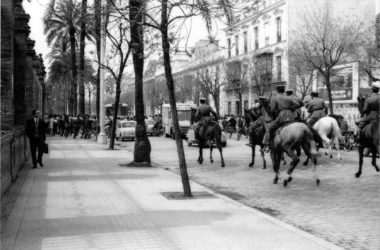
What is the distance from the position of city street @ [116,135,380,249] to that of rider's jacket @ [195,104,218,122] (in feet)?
5.02

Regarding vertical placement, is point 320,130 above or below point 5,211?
above

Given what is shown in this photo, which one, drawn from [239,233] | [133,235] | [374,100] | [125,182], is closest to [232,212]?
[239,233]

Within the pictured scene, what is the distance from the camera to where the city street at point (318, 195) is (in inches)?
287

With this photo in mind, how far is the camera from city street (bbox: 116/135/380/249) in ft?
23.9

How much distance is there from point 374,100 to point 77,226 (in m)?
8.43

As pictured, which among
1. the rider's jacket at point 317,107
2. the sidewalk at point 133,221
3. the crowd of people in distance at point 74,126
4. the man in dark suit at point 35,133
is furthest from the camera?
the crowd of people in distance at point 74,126

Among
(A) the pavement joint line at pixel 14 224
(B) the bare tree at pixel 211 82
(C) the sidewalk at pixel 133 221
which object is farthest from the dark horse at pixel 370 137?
(B) the bare tree at pixel 211 82

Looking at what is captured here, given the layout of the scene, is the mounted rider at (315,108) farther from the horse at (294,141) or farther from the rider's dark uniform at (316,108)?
the horse at (294,141)

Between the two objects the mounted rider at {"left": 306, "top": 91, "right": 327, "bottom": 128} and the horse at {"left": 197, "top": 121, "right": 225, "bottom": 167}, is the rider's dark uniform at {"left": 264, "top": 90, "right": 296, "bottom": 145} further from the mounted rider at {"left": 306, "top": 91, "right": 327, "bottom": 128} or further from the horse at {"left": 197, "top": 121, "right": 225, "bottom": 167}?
the horse at {"left": 197, "top": 121, "right": 225, "bottom": 167}

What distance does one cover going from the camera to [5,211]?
8484mm

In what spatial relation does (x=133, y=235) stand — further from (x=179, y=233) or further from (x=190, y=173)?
(x=190, y=173)

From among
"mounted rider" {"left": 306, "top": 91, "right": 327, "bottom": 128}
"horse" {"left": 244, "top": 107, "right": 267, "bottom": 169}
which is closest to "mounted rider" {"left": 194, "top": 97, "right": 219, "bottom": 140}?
"horse" {"left": 244, "top": 107, "right": 267, "bottom": 169}

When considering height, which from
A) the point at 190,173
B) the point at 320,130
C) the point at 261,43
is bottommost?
the point at 190,173

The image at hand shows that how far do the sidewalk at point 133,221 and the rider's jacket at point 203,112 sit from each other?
5589 mm
